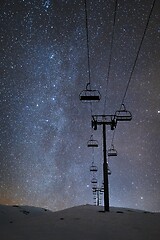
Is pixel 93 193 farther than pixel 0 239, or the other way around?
pixel 93 193

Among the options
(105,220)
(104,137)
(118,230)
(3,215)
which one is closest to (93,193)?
(3,215)

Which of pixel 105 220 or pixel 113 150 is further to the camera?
pixel 113 150

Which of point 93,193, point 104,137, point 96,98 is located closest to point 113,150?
point 104,137

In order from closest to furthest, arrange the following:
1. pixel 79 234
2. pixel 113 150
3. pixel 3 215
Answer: pixel 79 234, pixel 113 150, pixel 3 215

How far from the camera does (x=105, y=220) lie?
1455cm

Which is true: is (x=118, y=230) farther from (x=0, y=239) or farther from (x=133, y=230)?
(x=0, y=239)

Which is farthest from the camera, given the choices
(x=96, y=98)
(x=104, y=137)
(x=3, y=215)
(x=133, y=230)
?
(x=3, y=215)

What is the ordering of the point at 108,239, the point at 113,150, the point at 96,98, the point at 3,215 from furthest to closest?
the point at 3,215 < the point at 113,150 < the point at 96,98 < the point at 108,239

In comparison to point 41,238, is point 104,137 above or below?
above

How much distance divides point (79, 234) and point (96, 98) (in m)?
5.71

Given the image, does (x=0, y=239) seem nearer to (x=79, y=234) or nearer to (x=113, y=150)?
(x=79, y=234)

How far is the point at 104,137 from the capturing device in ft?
72.3

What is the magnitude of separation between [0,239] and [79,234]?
2843 millimetres

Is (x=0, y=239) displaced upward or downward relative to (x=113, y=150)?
downward
